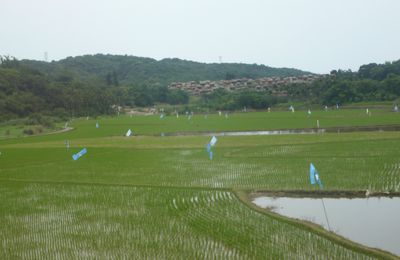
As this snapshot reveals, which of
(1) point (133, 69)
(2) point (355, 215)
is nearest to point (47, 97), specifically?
(2) point (355, 215)

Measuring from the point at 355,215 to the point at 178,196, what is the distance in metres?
4.66

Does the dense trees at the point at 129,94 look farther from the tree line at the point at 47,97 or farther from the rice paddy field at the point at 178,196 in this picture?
the rice paddy field at the point at 178,196

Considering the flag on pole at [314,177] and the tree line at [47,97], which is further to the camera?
the tree line at [47,97]

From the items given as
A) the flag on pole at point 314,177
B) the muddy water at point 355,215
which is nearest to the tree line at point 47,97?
the flag on pole at point 314,177

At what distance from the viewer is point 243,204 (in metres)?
11.0

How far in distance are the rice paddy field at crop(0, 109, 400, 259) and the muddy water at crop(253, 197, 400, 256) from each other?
21.1 inches

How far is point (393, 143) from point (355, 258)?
48.0 ft

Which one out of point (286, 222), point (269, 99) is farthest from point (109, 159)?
point (269, 99)

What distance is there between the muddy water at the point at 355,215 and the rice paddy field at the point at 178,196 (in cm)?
54

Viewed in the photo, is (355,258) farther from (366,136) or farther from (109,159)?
(366,136)

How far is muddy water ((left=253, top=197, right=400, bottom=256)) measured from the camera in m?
8.20

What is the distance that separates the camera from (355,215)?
970 centimetres

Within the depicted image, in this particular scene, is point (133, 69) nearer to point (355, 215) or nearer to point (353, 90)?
point (353, 90)

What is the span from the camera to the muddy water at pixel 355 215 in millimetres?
8203
